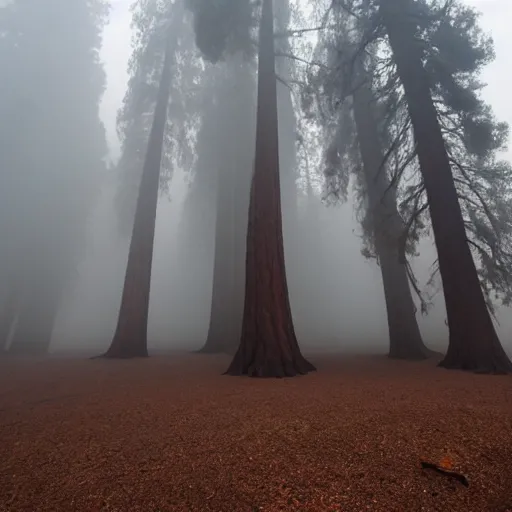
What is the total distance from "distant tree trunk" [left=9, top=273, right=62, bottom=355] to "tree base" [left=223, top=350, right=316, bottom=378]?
10244 mm

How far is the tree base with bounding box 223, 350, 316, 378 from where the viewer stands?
5219mm

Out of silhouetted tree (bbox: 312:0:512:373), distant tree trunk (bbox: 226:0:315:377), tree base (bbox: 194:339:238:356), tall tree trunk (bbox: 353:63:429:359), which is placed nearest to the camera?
distant tree trunk (bbox: 226:0:315:377)

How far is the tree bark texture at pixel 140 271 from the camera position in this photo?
8.82 m

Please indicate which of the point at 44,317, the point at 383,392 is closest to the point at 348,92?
the point at 383,392

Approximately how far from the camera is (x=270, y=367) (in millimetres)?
5320

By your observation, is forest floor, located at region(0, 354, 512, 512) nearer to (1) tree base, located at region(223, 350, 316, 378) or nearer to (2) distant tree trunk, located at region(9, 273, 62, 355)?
(1) tree base, located at region(223, 350, 316, 378)

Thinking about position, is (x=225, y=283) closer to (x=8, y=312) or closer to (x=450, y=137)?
(x=450, y=137)

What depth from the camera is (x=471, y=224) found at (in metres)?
6.86

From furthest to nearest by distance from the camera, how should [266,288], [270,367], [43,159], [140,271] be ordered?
1. [43,159]
2. [140,271]
3. [266,288]
4. [270,367]

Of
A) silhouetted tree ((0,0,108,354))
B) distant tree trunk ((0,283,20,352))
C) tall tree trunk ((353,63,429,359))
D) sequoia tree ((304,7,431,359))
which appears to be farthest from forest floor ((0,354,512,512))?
silhouetted tree ((0,0,108,354))

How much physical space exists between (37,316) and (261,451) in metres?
14.1

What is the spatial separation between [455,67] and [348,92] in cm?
239

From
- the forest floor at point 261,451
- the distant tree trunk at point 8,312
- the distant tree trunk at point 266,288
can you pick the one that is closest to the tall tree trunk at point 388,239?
the distant tree trunk at point 266,288

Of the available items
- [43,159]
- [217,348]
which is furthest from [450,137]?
[43,159]
